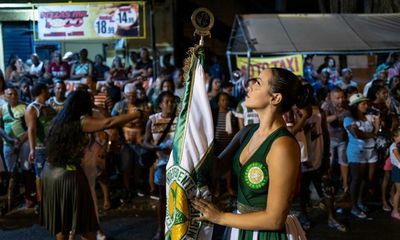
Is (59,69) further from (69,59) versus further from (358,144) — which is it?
(358,144)

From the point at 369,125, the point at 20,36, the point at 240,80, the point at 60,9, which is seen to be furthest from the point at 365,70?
the point at 20,36

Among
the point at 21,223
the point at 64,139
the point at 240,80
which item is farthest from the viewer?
the point at 240,80

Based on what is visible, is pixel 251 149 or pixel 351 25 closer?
pixel 251 149

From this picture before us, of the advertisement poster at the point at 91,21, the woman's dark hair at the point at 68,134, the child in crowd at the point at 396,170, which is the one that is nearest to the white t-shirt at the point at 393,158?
the child in crowd at the point at 396,170

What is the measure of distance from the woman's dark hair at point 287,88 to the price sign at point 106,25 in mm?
8776

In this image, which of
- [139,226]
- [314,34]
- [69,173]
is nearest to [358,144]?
[139,226]

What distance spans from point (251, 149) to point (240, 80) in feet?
25.7

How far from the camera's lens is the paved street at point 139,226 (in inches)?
243

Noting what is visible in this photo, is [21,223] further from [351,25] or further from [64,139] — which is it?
[351,25]

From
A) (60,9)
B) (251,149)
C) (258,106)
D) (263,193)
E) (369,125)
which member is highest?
(60,9)

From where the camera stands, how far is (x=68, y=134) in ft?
14.4

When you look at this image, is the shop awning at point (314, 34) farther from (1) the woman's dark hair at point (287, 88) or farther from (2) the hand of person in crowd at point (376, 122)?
(1) the woman's dark hair at point (287, 88)

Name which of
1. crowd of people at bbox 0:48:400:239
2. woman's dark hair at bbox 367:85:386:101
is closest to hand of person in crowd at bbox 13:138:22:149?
crowd of people at bbox 0:48:400:239

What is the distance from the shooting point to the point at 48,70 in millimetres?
11328
